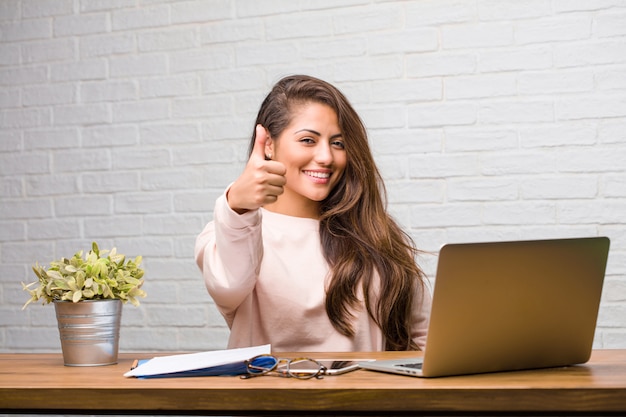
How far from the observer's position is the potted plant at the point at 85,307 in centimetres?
147

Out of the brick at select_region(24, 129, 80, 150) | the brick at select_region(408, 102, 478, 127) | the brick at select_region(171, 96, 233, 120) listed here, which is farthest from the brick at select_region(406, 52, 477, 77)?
the brick at select_region(24, 129, 80, 150)

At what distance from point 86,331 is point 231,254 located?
356 millimetres

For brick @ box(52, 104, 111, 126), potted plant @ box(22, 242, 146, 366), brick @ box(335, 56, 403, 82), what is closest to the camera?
potted plant @ box(22, 242, 146, 366)

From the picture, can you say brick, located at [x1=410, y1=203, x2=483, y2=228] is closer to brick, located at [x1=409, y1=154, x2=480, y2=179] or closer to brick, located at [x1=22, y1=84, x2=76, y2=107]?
brick, located at [x1=409, y1=154, x2=480, y2=179]

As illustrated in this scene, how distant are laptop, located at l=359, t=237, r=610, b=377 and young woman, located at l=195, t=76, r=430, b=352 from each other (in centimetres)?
69

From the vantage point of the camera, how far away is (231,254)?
1.72 m

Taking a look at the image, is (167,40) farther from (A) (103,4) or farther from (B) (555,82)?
(B) (555,82)

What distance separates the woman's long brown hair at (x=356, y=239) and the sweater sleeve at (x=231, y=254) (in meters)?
0.26

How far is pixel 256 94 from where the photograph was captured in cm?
299

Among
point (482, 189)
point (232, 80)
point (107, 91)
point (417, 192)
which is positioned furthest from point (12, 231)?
point (482, 189)

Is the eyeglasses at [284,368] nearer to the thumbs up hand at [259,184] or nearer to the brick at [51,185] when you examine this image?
the thumbs up hand at [259,184]

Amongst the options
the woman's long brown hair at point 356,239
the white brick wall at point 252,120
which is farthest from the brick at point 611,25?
the woman's long brown hair at point 356,239

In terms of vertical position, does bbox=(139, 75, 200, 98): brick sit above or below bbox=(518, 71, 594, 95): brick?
above

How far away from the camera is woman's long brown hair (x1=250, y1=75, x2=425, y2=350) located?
202cm
